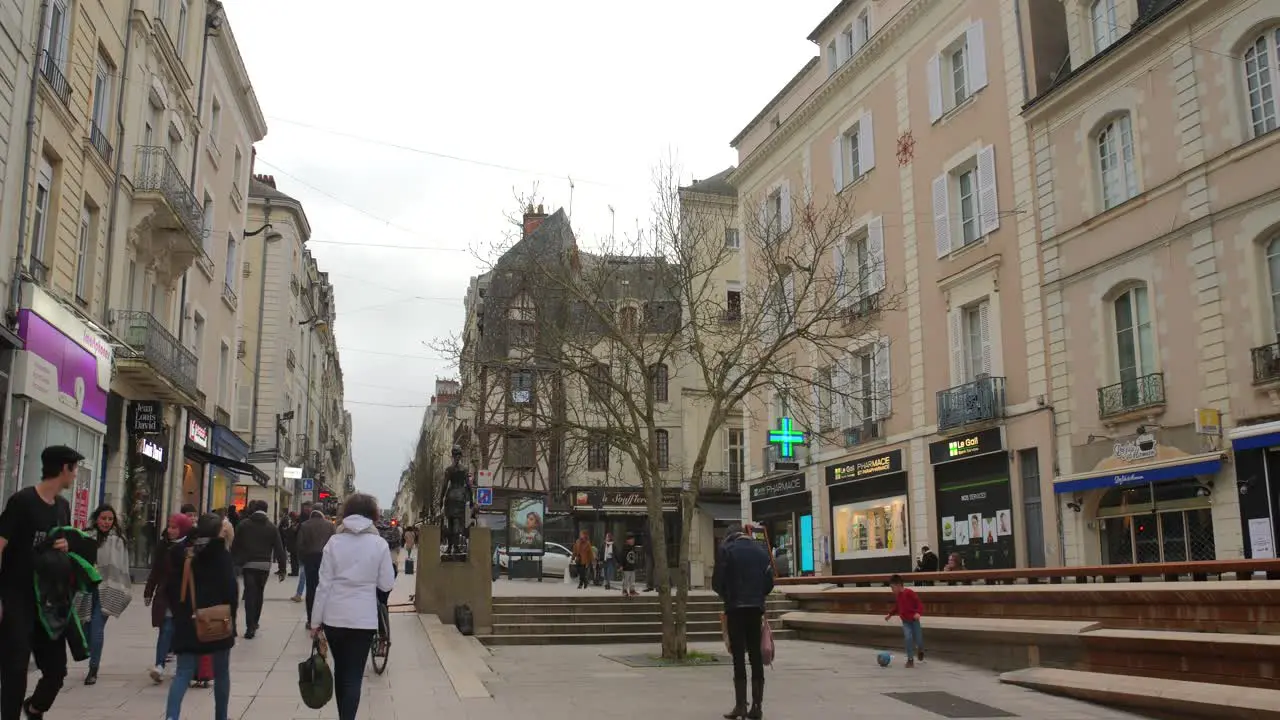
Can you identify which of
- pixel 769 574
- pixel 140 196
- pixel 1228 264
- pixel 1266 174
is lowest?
pixel 769 574

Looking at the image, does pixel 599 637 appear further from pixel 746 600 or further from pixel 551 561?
pixel 551 561

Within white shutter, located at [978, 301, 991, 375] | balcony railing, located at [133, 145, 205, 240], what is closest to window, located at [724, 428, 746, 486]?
white shutter, located at [978, 301, 991, 375]

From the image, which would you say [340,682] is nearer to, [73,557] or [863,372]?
[73,557]

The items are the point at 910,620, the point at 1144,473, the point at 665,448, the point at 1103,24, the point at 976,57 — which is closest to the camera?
the point at 910,620

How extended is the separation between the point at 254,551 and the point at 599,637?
628cm

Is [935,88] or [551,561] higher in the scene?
[935,88]

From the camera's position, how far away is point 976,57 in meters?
23.2

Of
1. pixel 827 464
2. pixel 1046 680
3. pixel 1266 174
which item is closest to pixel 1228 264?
pixel 1266 174

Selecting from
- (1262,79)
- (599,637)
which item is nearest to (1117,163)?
(1262,79)

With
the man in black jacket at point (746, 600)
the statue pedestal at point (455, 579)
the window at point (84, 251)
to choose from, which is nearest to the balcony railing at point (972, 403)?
the statue pedestal at point (455, 579)

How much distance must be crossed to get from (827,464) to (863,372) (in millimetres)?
3021

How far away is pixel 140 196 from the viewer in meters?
21.1

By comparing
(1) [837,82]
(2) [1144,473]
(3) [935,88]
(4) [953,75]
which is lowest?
(2) [1144,473]

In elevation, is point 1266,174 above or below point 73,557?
above
